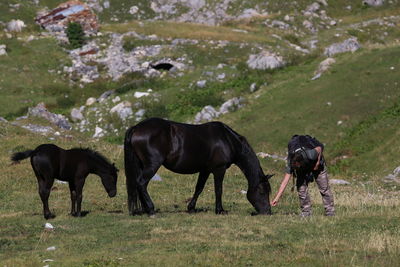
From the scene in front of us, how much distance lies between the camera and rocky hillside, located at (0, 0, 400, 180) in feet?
113

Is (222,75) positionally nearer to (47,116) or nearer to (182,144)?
(47,116)

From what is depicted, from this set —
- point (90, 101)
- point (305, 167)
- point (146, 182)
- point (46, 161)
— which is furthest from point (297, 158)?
point (90, 101)

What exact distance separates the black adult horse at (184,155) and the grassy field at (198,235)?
720mm

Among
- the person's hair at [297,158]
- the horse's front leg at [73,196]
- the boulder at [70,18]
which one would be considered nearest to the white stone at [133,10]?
the boulder at [70,18]

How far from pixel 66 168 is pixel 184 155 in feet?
10.6

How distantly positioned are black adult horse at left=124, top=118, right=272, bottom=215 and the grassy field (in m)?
0.72

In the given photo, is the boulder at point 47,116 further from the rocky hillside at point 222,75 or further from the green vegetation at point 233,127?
the green vegetation at point 233,127

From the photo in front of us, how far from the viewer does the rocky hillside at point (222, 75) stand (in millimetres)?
34344

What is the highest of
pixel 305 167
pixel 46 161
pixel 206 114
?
pixel 305 167

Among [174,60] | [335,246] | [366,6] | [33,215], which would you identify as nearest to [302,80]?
[174,60]

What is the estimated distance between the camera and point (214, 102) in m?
40.8

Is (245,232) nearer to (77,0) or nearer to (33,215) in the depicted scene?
(33,215)

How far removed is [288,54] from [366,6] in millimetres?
27460

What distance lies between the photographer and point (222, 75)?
45594 mm
